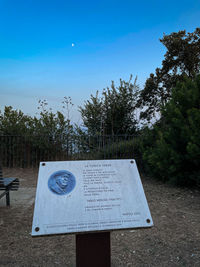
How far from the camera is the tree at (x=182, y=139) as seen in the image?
6.04m

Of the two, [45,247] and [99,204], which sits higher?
[99,204]

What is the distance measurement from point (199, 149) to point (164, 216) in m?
2.21

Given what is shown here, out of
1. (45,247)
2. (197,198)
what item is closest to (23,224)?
(45,247)

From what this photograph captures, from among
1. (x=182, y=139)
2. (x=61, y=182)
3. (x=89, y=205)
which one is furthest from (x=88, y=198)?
(x=182, y=139)

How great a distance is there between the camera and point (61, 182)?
2496 mm

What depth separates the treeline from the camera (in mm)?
6363

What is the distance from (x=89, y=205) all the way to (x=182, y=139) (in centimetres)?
468

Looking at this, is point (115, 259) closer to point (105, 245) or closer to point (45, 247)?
point (105, 245)

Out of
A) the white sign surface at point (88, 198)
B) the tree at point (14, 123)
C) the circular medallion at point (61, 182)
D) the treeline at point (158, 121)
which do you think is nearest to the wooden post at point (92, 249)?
the white sign surface at point (88, 198)

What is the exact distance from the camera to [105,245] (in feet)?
7.73

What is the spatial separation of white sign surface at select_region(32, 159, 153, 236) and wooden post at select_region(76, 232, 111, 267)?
24 cm

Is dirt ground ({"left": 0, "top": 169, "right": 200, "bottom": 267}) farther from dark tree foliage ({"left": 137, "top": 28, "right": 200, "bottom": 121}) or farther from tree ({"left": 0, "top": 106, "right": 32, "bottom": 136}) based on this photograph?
dark tree foliage ({"left": 137, "top": 28, "right": 200, "bottom": 121})

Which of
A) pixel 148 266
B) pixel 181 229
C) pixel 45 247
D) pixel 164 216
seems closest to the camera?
pixel 148 266

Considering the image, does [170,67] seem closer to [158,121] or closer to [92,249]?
[158,121]
